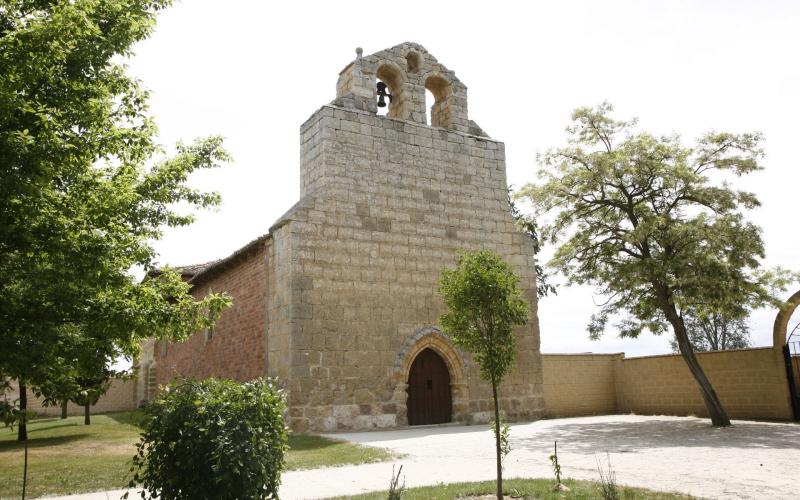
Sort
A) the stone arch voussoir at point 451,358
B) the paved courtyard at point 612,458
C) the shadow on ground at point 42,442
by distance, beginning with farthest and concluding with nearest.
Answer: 1. the stone arch voussoir at point 451,358
2. the shadow on ground at point 42,442
3. the paved courtyard at point 612,458


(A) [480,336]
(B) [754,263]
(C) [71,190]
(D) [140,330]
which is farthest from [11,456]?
(B) [754,263]

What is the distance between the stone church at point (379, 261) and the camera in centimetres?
1377

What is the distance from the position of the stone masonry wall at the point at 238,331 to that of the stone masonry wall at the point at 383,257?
1.91 m

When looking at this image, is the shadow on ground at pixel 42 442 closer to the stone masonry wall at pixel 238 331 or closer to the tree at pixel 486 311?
the stone masonry wall at pixel 238 331

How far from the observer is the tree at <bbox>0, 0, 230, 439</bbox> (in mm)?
5898

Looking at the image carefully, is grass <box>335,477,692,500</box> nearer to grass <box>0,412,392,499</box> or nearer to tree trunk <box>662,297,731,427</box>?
grass <box>0,412,392,499</box>

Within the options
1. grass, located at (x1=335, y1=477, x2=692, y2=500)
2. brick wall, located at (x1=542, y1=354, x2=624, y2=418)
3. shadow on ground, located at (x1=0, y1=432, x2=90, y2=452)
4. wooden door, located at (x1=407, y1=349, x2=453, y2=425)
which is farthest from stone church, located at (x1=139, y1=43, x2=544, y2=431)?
grass, located at (x1=335, y1=477, x2=692, y2=500)

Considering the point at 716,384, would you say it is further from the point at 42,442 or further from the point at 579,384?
the point at 42,442

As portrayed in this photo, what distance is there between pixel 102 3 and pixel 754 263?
1385 cm

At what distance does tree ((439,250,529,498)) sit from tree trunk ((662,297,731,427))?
865 cm

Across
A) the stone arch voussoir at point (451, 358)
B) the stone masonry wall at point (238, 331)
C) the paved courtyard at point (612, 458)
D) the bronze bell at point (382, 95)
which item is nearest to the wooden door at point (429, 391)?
the stone arch voussoir at point (451, 358)

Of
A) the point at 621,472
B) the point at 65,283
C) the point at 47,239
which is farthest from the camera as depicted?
the point at 621,472

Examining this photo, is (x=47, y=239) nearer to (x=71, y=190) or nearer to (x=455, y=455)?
(x=71, y=190)

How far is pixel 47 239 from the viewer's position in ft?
20.3
